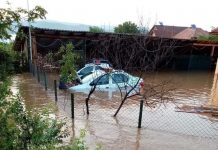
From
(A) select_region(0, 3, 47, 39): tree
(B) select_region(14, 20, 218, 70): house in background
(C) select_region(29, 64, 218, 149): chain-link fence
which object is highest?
(A) select_region(0, 3, 47, 39): tree

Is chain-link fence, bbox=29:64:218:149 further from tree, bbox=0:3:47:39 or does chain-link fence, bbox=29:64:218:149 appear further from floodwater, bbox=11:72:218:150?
tree, bbox=0:3:47:39

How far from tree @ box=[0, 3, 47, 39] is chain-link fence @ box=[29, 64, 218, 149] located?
5.34 meters

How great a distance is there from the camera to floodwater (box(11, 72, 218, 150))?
8.68m

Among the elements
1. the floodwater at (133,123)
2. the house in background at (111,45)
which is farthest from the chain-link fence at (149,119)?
the house in background at (111,45)

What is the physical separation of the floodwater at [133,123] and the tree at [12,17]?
473 cm

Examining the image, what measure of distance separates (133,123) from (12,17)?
7.37 metres

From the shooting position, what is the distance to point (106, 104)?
14.1 m

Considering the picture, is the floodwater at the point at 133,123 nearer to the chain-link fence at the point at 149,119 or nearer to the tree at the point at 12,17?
the chain-link fence at the point at 149,119

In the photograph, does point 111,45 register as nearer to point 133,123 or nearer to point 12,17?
point 133,123

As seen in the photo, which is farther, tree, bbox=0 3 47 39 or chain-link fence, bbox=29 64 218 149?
chain-link fence, bbox=29 64 218 149

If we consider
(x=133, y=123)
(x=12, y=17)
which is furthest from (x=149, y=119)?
(x=12, y=17)

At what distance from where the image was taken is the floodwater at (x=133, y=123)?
8680 mm

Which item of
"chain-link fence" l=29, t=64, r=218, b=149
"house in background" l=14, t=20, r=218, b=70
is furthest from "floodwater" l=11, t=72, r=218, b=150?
"house in background" l=14, t=20, r=218, b=70

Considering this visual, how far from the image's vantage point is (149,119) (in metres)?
11.4
